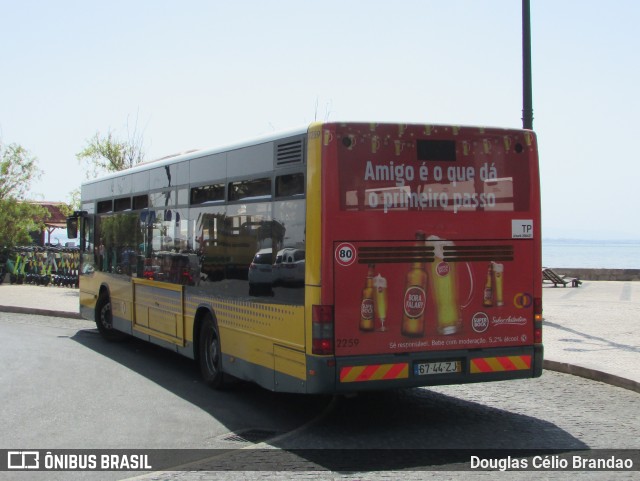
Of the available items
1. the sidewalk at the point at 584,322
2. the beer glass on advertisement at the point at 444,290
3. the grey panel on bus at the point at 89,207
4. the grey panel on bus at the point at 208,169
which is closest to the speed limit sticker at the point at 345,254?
the beer glass on advertisement at the point at 444,290

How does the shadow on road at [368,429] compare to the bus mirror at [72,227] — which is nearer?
the shadow on road at [368,429]

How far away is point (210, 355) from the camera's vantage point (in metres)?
10.8

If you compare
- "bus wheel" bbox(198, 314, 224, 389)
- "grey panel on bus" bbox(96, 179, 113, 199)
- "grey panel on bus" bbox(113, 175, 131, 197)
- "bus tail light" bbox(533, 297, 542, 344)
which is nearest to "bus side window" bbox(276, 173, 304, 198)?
"bus wheel" bbox(198, 314, 224, 389)

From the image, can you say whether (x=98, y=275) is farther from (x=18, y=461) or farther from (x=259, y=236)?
(x=18, y=461)

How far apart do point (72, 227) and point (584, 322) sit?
404 inches

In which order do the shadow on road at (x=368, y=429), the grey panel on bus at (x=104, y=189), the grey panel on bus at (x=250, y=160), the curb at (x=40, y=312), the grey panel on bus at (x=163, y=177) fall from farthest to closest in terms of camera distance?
the curb at (x=40, y=312) → the grey panel on bus at (x=104, y=189) → the grey panel on bus at (x=163, y=177) → the grey panel on bus at (x=250, y=160) → the shadow on road at (x=368, y=429)

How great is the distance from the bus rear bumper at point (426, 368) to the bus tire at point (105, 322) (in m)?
8.36

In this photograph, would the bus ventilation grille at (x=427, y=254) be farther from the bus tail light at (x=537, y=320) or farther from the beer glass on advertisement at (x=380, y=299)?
the bus tail light at (x=537, y=320)

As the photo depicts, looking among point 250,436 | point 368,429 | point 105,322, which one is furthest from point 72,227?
point 368,429

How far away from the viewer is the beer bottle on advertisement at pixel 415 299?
8.17 meters

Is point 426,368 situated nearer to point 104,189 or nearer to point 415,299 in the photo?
point 415,299

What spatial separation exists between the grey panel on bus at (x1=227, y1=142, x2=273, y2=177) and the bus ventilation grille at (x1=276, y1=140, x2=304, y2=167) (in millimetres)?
208

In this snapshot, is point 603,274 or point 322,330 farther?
point 603,274

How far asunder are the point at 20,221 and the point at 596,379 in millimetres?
28594
